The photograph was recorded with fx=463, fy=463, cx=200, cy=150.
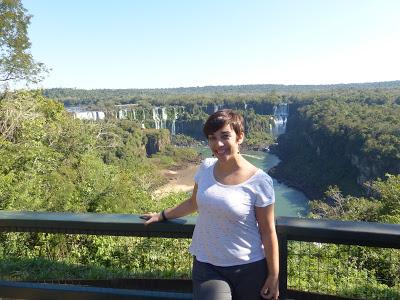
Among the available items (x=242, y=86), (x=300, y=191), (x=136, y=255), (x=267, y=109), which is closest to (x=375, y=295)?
(x=136, y=255)

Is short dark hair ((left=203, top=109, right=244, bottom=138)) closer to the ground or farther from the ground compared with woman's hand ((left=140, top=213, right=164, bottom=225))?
farther from the ground

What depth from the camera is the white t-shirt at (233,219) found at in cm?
164

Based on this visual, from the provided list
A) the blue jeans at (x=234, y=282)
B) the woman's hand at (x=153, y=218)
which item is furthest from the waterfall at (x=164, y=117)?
the blue jeans at (x=234, y=282)

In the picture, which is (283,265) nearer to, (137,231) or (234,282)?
(234,282)

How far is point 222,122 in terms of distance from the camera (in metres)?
1.71

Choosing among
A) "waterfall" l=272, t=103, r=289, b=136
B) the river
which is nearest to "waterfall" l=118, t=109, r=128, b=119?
the river

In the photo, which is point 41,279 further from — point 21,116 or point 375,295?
point 21,116

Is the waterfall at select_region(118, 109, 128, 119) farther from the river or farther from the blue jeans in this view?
the blue jeans

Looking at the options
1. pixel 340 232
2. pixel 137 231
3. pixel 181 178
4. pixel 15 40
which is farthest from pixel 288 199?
pixel 340 232

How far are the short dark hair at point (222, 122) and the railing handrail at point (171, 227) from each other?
387mm

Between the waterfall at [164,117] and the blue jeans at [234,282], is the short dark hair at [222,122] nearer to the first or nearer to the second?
the blue jeans at [234,282]

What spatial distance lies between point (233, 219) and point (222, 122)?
355 mm

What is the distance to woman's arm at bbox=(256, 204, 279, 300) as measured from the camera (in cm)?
164

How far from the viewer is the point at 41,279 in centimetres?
223
